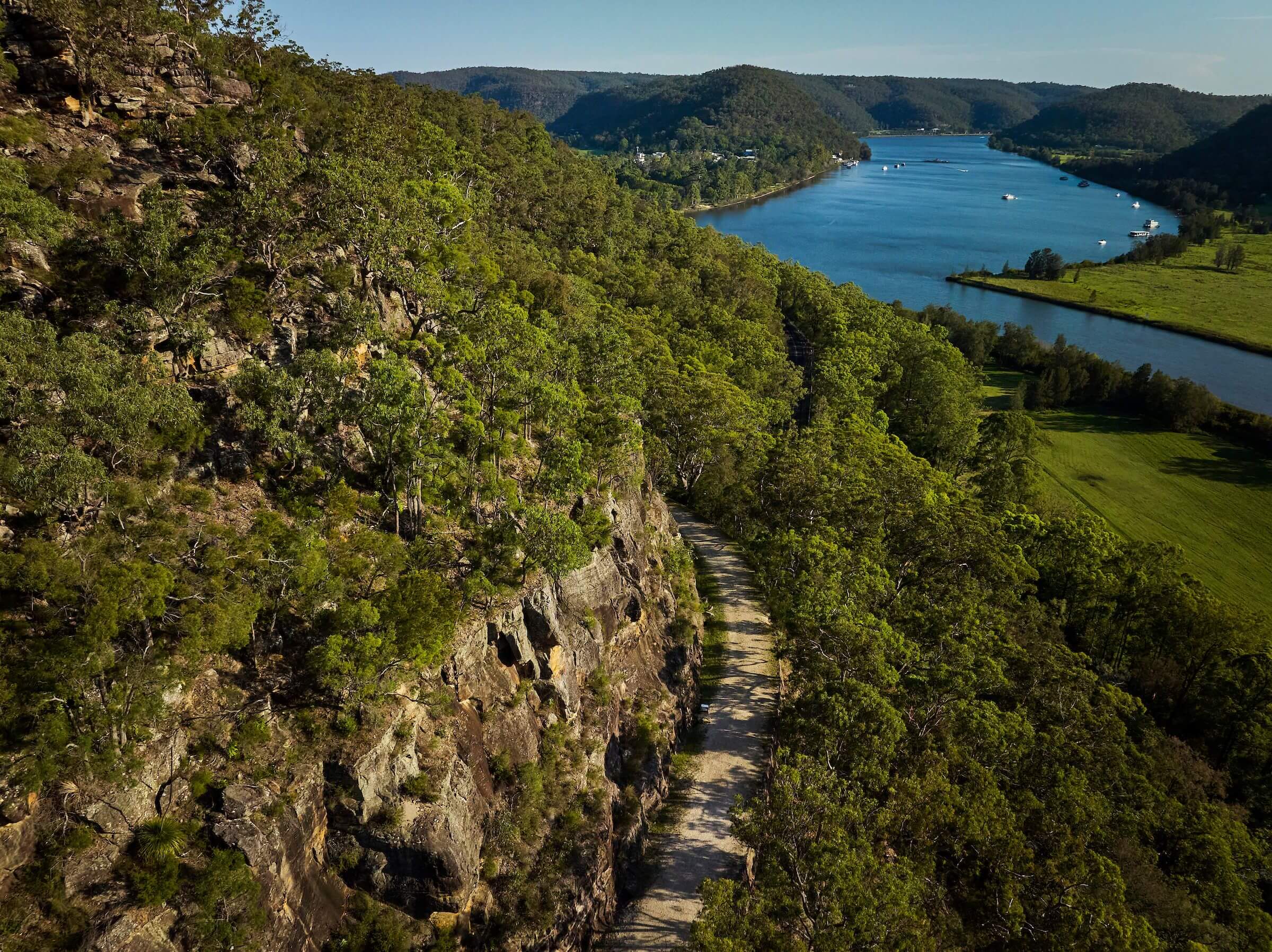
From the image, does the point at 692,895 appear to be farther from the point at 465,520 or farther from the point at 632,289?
the point at 632,289

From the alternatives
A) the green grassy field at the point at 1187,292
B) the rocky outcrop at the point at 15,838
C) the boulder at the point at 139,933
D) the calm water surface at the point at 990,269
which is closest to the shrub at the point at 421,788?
the boulder at the point at 139,933

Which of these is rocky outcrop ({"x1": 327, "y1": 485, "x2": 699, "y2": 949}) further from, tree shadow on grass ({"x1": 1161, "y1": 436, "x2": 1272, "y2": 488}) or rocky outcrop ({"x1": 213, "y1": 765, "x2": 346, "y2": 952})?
tree shadow on grass ({"x1": 1161, "y1": 436, "x2": 1272, "y2": 488})

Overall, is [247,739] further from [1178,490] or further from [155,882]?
[1178,490]

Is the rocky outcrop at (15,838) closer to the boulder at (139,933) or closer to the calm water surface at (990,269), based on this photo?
the boulder at (139,933)

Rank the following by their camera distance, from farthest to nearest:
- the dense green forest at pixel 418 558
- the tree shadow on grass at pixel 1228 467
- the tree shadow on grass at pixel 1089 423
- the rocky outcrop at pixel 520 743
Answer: the tree shadow on grass at pixel 1089 423
the tree shadow on grass at pixel 1228 467
the rocky outcrop at pixel 520 743
the dense green forest at pixel 418 558

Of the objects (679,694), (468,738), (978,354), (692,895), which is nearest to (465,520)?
(468,738)

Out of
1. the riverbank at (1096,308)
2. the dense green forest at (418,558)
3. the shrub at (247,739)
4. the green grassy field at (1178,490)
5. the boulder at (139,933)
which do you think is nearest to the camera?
the boulder at (139,933)
